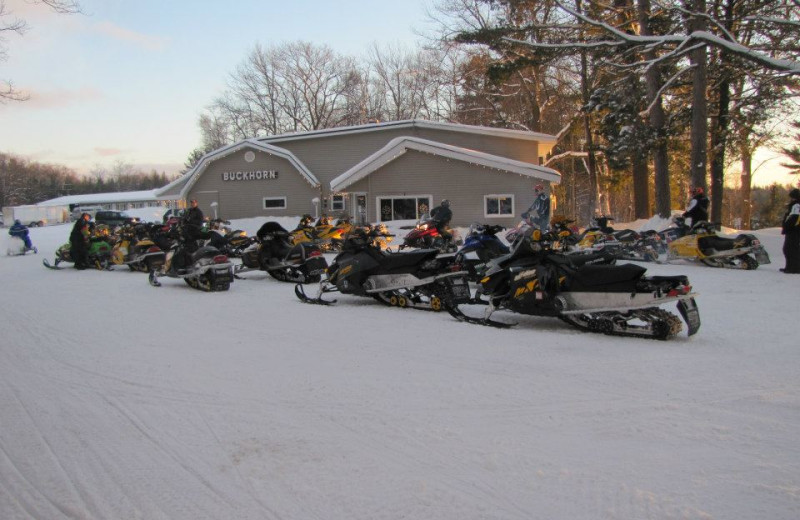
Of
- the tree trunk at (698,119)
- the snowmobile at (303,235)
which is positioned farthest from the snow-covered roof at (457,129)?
the snowmobile at (303,235)

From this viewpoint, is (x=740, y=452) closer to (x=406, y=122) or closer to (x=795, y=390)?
(x=795, y=390)

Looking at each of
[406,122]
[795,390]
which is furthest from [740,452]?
[406,122]

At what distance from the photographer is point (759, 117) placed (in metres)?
21.5

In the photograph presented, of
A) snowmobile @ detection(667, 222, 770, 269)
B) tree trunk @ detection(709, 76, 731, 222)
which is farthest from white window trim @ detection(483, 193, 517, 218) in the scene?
snowmobile @ detection(667, 222, 770, 269)

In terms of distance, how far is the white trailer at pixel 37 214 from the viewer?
57.8 m

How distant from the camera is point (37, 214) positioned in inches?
2395

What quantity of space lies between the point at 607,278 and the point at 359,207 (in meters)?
19.7

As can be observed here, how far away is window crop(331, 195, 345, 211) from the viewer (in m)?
28.0

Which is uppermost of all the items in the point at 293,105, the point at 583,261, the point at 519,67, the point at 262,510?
the point at 293,105

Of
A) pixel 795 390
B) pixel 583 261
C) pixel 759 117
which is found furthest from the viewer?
pixel 759 117

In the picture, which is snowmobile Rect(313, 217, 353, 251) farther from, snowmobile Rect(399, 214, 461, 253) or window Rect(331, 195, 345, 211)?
window Rect(331, 195, 345, 211)

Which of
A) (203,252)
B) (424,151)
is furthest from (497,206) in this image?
(203,252)

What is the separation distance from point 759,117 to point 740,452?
21.9m

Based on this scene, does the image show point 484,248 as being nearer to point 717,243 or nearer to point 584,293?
point 584,293
